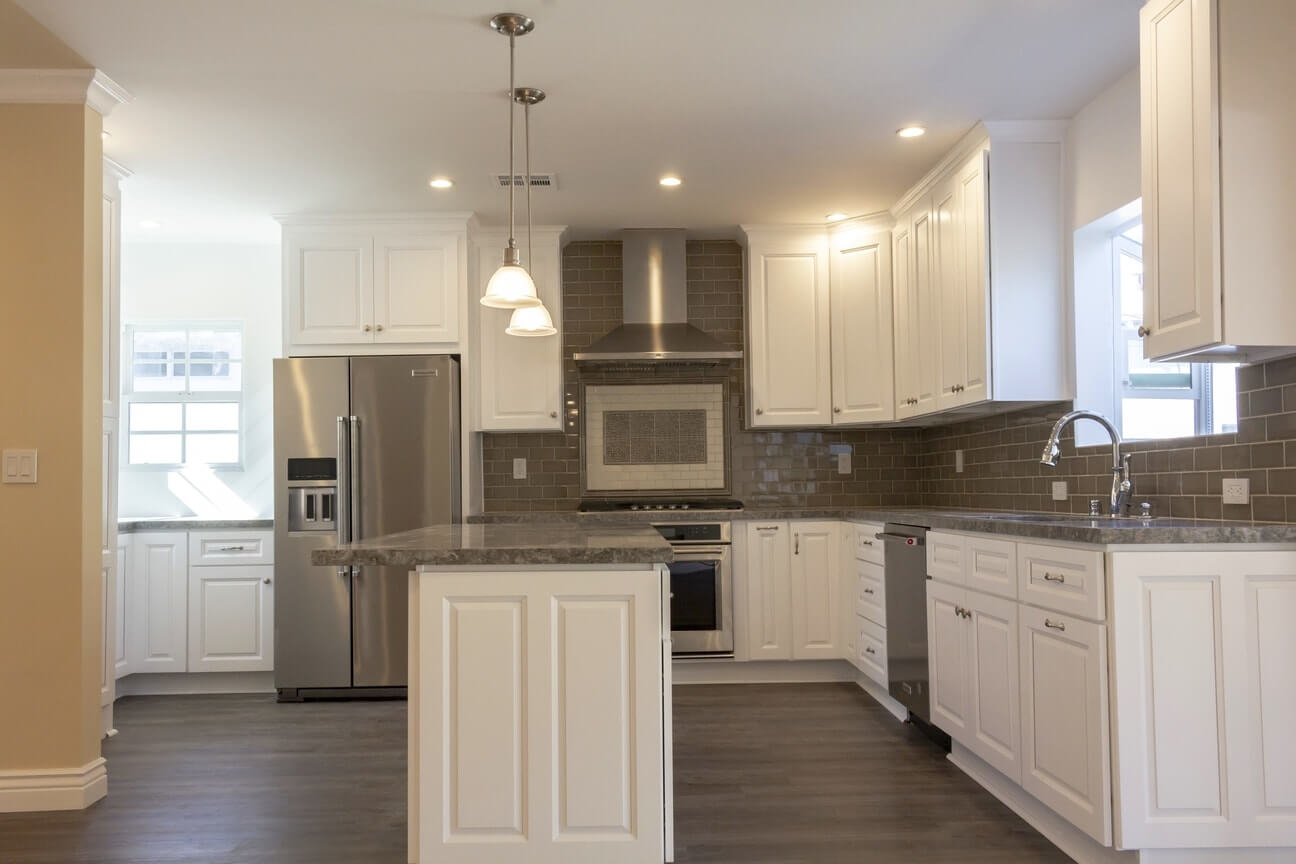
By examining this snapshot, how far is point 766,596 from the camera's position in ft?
17.0

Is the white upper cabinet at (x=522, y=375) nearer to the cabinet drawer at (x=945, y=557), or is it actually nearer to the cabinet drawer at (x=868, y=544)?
the cabinet drawer at (x=868, y=544)

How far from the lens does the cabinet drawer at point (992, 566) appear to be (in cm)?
305

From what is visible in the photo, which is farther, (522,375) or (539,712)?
(522,375)

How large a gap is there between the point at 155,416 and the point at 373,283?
1.71m

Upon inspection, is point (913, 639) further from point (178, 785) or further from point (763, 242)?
point (178, 785)

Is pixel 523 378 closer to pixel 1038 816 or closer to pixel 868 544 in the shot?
pixel 868 544

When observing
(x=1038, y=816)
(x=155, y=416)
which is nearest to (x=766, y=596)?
(x=1038, y=816)

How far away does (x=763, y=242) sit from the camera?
551 cm

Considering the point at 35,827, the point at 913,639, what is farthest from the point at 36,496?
the point at 913,639

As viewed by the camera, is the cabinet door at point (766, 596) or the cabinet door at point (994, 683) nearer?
the cabinet door at point (994, 683)

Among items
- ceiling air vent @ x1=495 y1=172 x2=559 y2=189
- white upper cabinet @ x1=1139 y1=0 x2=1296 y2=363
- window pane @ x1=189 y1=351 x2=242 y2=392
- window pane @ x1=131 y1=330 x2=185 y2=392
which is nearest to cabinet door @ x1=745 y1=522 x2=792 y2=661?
ceiling air vent @ x1=495 y1=172 x2=559 y2=189

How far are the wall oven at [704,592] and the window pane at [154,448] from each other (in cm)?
291

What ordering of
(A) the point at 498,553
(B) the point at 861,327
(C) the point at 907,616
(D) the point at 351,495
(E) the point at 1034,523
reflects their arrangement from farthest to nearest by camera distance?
(B) the point at 861,327 → (D) the point at 351,495 → (C) the point at 907,616 → (E) the point at 1034,523 → (A) the point at 498,553

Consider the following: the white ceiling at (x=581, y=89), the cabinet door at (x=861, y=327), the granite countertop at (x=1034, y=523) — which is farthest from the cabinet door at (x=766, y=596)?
the white ceiling at (x=581, y=89)
